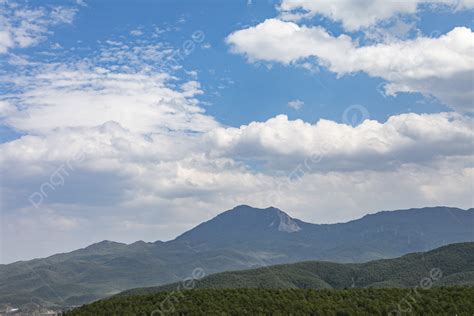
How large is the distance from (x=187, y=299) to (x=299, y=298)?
96.2 feet

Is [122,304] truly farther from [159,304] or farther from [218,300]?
[218,300]

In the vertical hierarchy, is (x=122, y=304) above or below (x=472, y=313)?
above

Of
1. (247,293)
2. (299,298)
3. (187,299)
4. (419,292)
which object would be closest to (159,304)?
(187,299)

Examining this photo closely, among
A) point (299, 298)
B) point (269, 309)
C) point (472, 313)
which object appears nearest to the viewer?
point (472, 313)

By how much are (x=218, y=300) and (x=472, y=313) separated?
61525 mm

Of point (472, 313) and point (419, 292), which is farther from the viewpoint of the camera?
point (419, 292)

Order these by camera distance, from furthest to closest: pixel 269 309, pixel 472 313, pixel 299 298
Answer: pixel 299 298 → pixel 269 309 → pixel 472 313

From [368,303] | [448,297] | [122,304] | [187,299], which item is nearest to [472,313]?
[448,297]

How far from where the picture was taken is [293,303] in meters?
133

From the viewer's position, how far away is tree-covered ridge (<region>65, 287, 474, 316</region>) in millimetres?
127625

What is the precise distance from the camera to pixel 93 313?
134125 millimetres

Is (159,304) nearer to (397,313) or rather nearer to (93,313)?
(93,313)

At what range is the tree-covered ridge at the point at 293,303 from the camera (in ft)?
419

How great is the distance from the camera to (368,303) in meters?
133
